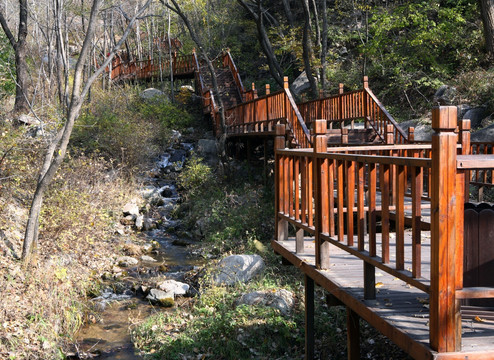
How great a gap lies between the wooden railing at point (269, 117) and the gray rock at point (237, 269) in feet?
10.4

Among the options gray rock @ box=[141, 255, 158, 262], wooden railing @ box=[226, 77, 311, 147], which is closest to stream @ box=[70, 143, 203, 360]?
gray rock @ box=[141, 255, 158, 262]

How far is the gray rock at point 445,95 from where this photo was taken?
1648 cm

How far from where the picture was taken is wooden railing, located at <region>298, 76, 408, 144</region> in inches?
489

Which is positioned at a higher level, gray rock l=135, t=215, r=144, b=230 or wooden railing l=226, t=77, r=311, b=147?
wooden railing l=226, t=77, r=311, b=147

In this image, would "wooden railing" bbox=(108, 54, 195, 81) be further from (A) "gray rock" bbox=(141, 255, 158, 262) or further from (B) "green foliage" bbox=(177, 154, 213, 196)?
(A) "gray rock" bbox=(141, 255, 158, 262)

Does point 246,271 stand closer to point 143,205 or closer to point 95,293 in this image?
point 95,293

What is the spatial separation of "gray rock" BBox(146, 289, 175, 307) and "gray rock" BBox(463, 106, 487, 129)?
434 inches

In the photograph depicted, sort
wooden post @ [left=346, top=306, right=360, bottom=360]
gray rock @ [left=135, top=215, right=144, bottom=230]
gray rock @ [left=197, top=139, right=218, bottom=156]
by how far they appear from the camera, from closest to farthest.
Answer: wooden post @ [left=346, top=306, right=360, bottom=360] → gray rock @ [left=135, top=215, right=144, bottom=230] → gray rock @ [left=197, top=139, right=218, bottom=156]

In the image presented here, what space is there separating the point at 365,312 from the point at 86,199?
9.53m

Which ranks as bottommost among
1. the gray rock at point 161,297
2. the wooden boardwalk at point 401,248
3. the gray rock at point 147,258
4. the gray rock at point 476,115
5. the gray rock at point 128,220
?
the gray rock at point 161,297

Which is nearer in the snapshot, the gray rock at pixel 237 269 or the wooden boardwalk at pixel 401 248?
the wooden boardwalk at pixel 401 248

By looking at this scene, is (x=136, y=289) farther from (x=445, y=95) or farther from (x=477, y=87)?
(x=477, y=87)

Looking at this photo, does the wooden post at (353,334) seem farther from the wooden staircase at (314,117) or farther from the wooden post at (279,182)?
the wooden staircase at (314,117)

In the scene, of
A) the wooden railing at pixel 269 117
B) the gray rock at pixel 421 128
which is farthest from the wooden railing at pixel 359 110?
the gray rock at pixel 421 128
